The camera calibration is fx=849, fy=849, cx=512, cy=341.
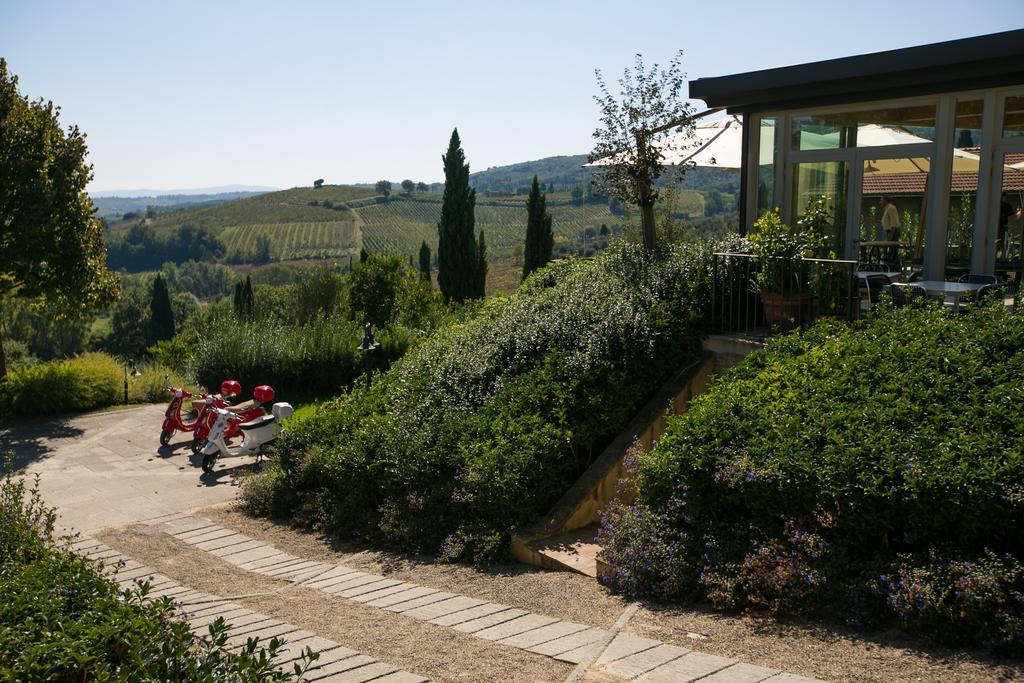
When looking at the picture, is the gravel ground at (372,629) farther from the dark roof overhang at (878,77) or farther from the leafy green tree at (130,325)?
the leafy green tree at (130,325)

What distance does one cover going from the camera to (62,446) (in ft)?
43.6

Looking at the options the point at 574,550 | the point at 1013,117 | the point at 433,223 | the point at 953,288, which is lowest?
the point at 574,550

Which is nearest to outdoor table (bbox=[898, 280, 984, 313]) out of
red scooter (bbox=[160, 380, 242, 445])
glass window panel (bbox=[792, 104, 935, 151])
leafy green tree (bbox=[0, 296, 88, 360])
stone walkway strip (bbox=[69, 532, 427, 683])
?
glass window panel (bbox=[792, 104, 935, 151])

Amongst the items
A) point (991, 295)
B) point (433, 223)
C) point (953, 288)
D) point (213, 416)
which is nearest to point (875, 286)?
point (953, 288)

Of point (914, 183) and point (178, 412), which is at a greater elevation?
point (914, 183)

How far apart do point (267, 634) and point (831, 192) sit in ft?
30.6

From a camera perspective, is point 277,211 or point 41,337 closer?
point 41,337

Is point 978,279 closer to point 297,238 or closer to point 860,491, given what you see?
point 860,491

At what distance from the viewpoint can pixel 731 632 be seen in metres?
4.99

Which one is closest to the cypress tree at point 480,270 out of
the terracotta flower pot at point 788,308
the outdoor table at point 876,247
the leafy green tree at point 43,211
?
the leafy green tree at point 43,211

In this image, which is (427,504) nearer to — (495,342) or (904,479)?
(495,342)

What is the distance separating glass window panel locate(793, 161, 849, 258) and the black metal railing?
6.76ft

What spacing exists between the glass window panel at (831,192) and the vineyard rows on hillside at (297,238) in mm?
101617

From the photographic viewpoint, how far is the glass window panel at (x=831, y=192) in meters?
11.2
